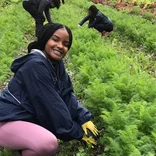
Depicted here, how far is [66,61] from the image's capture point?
9.62m

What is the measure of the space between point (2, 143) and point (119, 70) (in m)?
3.60

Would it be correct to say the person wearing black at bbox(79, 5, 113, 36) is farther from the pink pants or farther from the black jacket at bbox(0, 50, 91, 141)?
the pink pants

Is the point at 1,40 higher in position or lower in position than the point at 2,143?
lower

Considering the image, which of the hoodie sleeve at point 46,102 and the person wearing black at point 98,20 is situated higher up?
the hoodie sleeve at point 46,102

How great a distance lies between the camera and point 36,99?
159 inches

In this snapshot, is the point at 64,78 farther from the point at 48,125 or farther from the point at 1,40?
the point at 1,40

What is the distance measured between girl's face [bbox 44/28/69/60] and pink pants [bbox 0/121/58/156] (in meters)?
0.99

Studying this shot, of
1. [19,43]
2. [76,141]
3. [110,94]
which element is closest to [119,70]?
Answer: [110,94]

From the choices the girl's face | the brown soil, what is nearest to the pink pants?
the girl's face

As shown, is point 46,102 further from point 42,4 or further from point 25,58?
point 42,4

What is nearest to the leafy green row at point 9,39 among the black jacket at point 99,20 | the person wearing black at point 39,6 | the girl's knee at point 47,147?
the person wearing black at point 39,6

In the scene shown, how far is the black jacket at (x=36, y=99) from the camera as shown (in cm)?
404

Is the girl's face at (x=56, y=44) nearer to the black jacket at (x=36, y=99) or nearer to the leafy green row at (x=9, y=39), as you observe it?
the black jacket at (x=36, y=99)

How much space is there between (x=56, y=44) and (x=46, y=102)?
33.3 inches
